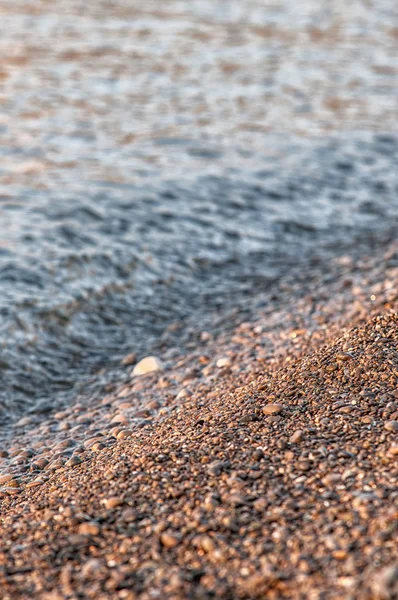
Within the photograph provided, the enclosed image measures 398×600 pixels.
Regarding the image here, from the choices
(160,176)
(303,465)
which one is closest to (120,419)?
(303,465)

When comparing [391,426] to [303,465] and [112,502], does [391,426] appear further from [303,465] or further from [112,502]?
[112,502]

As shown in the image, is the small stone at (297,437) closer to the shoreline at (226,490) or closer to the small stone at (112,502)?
the shoreline at (226,490)

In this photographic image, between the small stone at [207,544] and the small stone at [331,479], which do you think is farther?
the small stone at [331,479]

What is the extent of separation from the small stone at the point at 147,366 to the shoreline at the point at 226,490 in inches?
32.6

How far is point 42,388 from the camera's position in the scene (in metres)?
7.64

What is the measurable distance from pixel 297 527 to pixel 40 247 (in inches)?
257

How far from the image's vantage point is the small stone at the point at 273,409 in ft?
17.1

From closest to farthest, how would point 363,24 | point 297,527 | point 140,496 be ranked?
point 297,527
point 140,496
point 363,24

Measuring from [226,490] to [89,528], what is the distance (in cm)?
78

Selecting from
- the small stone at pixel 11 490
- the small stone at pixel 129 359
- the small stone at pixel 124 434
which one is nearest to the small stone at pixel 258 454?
the small stone at pixel 124 434

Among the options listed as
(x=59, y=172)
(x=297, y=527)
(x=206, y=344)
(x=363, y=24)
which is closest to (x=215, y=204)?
(x=59, y=172)

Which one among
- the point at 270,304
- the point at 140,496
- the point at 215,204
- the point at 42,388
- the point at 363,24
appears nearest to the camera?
the point at 140,496

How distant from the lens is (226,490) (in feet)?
14.5

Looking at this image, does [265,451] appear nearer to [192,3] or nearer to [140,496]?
[140,496]
